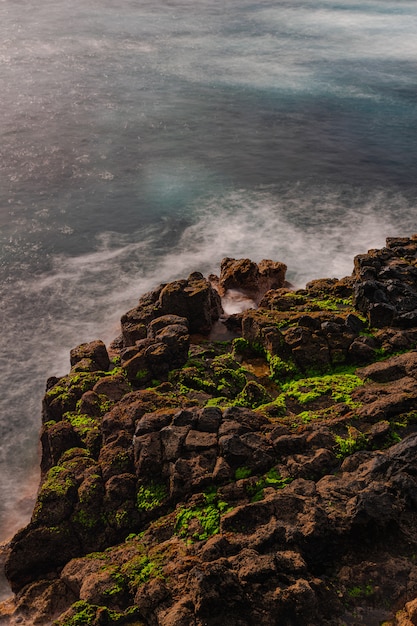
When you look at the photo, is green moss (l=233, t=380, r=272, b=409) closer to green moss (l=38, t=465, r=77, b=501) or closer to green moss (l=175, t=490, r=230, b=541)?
green moss (l=175, t=490, r=230, b=541)

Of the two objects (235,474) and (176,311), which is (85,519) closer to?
(235,474)

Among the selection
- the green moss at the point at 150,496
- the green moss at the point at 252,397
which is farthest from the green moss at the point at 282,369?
the green moss at the point at 150,496

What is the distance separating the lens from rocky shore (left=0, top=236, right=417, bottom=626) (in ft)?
38.7

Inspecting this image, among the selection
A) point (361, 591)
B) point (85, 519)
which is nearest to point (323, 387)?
point (361, 591)

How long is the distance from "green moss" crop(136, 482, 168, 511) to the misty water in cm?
485

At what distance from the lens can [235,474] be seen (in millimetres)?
14250

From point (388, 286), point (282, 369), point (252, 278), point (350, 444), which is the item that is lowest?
point (252, 278)

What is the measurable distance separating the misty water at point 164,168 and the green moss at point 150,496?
4853 mm

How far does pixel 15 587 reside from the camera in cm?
1455

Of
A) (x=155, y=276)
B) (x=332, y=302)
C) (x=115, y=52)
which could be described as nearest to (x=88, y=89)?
(x=115, y=52)

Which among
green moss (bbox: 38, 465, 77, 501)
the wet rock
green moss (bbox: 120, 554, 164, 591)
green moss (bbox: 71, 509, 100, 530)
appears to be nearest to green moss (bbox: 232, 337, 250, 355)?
the wet rock

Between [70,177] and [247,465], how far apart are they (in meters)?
27.4

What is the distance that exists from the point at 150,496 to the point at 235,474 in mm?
2113

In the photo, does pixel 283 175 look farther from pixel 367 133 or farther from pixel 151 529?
pixel 151 529
